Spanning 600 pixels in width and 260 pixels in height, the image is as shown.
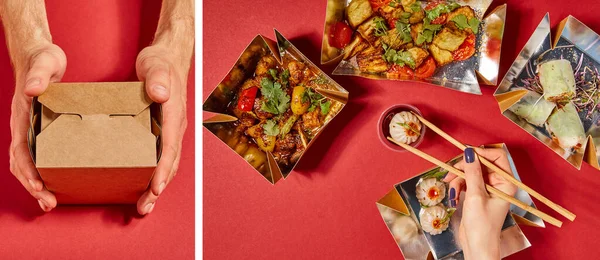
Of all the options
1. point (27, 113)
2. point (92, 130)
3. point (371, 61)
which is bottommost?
point (27, 113)

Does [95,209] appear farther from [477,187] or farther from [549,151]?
[549,151]

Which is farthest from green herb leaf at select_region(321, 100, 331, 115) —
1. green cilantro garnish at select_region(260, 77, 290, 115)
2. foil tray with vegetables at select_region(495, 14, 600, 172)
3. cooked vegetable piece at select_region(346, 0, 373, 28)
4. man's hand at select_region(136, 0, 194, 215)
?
foil tray with vegetables at select_region(495, 14, 600, 172)

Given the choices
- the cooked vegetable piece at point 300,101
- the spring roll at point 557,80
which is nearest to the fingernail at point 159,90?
the cooked vegetable piece at point 300,101

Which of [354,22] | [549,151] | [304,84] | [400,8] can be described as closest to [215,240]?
[304,84]

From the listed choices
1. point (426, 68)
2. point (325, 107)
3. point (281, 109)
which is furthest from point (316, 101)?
point (426, 68)

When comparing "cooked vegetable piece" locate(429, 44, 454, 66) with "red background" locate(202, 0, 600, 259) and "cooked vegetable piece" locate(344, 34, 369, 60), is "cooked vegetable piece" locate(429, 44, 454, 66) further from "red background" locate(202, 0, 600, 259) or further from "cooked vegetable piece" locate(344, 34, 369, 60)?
"cooked vegetable piece" locate(344, 34, 369, 60)

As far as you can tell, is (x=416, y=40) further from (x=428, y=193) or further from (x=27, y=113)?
(x=27, y=113)
